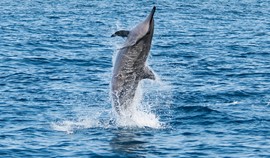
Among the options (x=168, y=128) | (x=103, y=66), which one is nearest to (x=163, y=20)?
(x=103, y=66)

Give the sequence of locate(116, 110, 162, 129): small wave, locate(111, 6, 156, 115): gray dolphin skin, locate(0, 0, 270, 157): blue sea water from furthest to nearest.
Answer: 1. locate(116, 110, 162, 129): small wave
2. locate(0, 0, 270, 157): blue sea water
3. locate(111, 6, 156, 115): gray dolphin skin

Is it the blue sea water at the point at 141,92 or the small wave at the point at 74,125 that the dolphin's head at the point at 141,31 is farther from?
the small wave at the point at 74,125

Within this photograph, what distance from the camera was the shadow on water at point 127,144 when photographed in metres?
28.0

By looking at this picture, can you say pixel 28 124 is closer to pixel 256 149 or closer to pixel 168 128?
pixel 168 128

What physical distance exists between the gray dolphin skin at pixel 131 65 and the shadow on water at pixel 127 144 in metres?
0.94

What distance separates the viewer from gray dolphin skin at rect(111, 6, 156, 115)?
27969mm

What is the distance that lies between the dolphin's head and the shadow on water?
373 cm

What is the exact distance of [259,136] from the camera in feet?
100

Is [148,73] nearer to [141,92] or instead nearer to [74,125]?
[141,92]

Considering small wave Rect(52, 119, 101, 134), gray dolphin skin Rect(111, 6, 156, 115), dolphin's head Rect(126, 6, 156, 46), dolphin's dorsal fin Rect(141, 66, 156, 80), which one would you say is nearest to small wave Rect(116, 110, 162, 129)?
gray dolphin skin Rect(111, 6, 156, 115)

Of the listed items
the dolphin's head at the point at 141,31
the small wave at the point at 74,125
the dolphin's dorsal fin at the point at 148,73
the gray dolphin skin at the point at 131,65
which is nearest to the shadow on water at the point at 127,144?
the gray dolphin skin at the point at 131,65

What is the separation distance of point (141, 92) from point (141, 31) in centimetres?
452

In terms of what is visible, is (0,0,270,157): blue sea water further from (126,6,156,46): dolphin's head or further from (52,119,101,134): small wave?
(126,6,156,46): dolphin's head

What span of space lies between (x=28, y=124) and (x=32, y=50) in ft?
75.3
